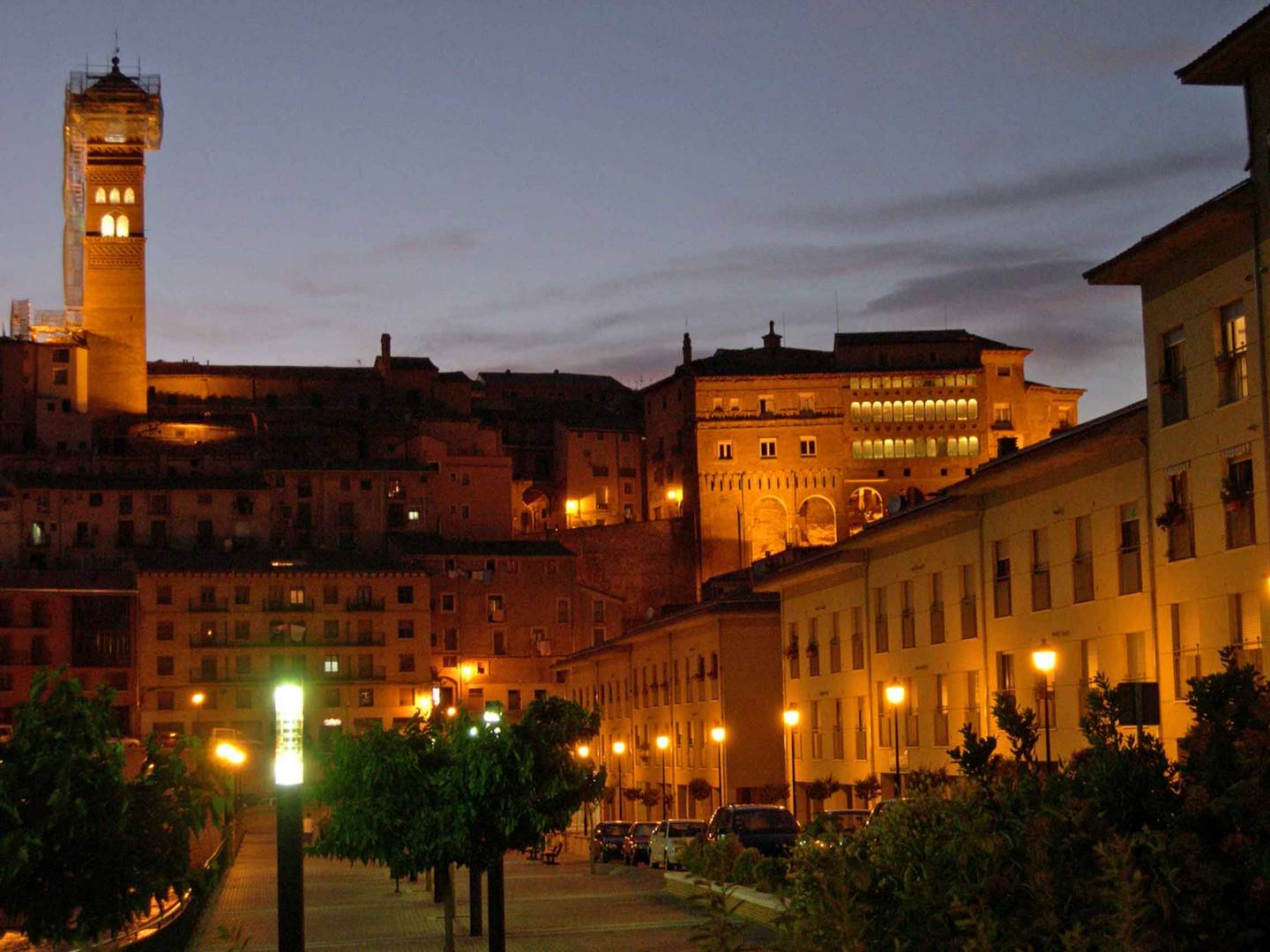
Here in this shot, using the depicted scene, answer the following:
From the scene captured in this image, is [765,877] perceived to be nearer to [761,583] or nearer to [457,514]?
[761,583]

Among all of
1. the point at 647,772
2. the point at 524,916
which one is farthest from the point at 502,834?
the point at 647,772

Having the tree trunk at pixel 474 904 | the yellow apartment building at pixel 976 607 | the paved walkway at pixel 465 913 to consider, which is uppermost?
the yellow apartment building at pixel 976 607

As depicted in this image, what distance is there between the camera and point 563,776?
2939 cm

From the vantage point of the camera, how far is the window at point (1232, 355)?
31.1m

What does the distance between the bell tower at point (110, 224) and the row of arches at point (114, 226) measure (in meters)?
0.07

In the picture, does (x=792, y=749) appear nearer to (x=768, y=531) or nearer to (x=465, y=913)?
(x=465, y=913)

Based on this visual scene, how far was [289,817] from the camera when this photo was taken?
17.8 meters

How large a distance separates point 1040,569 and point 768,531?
9321 cm

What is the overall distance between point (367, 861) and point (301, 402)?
130m

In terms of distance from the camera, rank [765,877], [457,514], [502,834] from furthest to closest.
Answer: [457,514] → [502,834] → [765,877]

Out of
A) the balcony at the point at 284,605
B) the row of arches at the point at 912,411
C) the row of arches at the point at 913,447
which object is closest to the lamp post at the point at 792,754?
the balcony at the point at 284,605

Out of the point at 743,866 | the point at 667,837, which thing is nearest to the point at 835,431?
the point at 667,837

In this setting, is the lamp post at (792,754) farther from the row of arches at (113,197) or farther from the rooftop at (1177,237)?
the row of arches at (113,197)

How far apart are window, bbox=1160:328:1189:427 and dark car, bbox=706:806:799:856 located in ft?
34.4
